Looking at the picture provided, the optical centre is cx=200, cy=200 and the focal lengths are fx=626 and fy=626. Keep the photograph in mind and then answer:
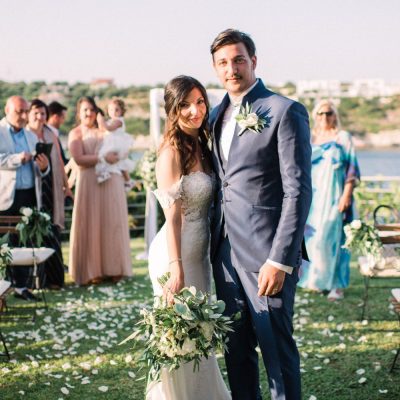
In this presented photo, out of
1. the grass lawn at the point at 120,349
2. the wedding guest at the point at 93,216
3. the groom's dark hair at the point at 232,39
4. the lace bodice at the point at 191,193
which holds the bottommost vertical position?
the grass lawn at the point at 120,349

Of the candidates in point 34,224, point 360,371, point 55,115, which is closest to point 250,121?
point 360,371

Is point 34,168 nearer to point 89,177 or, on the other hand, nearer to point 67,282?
point 89,177

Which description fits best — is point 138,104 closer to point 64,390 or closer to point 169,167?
point 64,390

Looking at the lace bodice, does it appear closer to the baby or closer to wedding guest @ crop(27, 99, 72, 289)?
wedding guest @ crop(27, 99, 72, 289)

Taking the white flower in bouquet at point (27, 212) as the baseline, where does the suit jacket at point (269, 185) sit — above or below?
above

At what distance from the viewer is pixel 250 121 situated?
3.17 metres

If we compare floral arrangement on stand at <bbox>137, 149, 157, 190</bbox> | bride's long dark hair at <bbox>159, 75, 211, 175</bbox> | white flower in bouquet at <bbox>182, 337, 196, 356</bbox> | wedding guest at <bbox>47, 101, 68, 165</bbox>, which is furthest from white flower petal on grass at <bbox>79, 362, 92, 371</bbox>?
floral arrangement on stand at <bbox>137, 149, 157, 190</bbox>

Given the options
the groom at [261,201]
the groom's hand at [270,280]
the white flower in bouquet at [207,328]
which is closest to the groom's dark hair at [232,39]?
the groom at [261,201]

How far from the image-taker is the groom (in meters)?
3.14

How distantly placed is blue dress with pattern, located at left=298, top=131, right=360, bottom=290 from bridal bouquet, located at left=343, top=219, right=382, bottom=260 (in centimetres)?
132

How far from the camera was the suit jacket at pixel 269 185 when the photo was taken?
3.13 metres

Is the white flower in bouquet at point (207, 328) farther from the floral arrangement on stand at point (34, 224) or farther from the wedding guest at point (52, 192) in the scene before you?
the wedding guest at point (52, 192)

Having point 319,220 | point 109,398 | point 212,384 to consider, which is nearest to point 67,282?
point 319,220

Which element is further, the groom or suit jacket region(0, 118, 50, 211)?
suit jacket region(0, 118, 50, 211)
